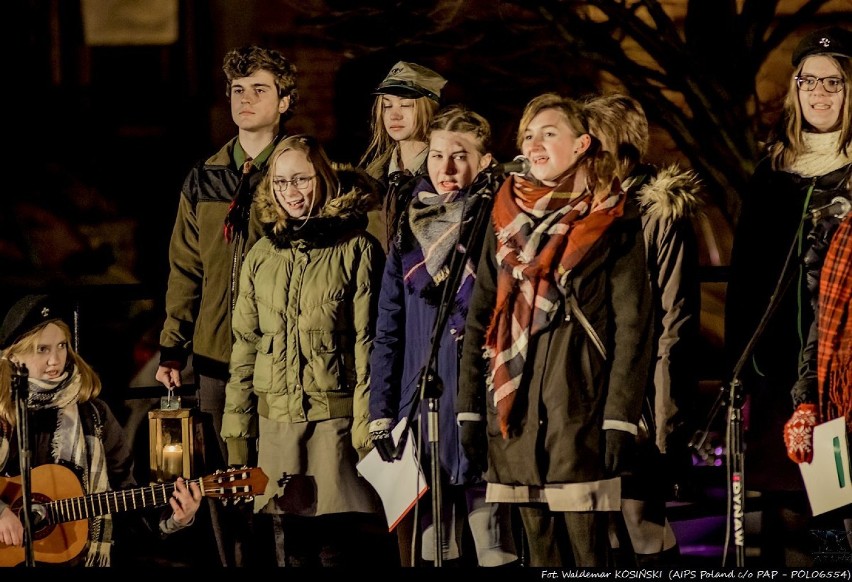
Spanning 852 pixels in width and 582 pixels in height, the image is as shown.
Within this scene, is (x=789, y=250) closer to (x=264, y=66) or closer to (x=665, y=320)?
(x=665, y=320)

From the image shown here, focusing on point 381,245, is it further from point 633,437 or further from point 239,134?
point 633,437

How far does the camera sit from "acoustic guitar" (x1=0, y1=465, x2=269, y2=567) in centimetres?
547

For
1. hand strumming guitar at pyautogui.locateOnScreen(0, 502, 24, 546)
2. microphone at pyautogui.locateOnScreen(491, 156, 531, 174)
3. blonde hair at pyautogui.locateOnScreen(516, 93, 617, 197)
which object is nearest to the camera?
microphone at pyautogui.locateOnScreen(491, 156, 531, 174)

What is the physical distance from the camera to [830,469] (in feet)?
15.4

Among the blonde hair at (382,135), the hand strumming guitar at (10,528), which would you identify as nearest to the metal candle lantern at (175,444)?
the hand strumming guitar at (10,528)

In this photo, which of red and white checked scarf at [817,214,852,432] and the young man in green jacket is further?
the young man in green jacket

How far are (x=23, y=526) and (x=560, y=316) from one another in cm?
220

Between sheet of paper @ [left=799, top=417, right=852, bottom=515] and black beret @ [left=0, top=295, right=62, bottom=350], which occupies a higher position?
black beret @ [left=0, top=295, right=62, bottom=350]

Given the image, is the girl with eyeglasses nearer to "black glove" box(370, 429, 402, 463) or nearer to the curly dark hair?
"black glove" box(370, 429, 402, 463)

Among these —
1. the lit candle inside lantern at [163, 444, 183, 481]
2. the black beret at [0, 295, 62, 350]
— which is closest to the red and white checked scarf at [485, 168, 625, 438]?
the lit candle inside lantern at [163, 444, 183, 481]

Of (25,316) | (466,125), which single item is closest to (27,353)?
(25,316)

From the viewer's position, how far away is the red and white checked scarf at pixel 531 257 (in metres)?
4.56

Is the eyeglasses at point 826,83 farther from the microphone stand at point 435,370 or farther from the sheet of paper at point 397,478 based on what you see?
the sheet of paper at point 397,478

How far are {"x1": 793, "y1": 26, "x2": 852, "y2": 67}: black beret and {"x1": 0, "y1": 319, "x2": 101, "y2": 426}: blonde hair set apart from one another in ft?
9.40
